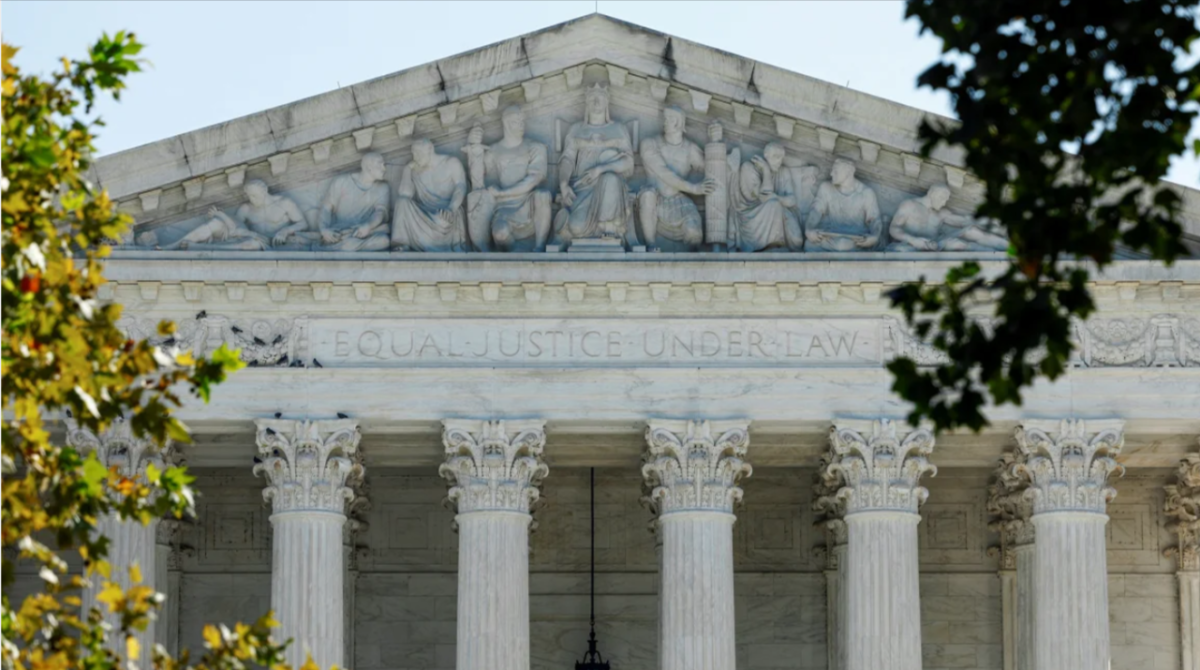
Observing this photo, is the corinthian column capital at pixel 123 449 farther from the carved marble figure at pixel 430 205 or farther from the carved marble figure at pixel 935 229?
the carved marble figure at pixel 935 229

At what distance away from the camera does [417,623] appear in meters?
52.1

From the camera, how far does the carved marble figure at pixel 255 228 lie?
151 ft

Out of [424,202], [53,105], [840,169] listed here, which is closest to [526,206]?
[424,202]

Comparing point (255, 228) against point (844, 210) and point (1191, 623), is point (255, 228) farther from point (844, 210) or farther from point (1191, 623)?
point (1191, 623)

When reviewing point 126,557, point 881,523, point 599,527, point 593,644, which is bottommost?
point 593,644

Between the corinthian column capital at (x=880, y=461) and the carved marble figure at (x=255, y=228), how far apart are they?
8799mm

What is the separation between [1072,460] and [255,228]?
42.6 ft

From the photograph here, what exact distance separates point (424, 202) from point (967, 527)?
39.4 ft

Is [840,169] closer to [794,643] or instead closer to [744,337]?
[744,337]

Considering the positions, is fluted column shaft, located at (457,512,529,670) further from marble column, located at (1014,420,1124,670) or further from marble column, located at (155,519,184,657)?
marble column, located at (1014,420,1124,670)

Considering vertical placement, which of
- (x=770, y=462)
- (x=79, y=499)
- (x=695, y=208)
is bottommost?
(x=79, y=499)

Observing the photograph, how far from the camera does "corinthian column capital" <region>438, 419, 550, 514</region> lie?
150 feet

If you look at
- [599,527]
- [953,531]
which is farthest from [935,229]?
[599,527]

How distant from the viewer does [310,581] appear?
4547 centimetres
